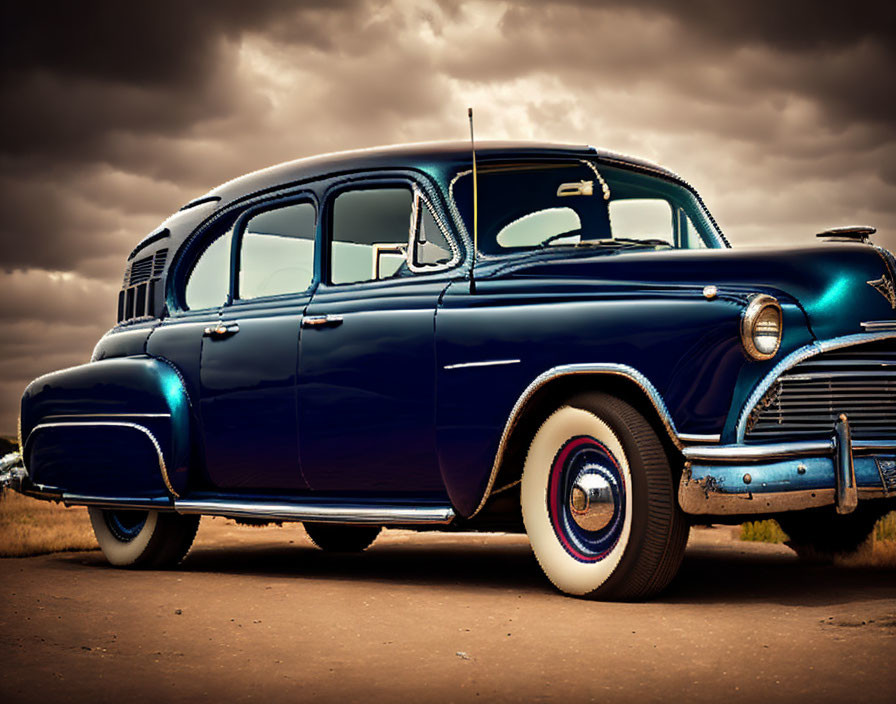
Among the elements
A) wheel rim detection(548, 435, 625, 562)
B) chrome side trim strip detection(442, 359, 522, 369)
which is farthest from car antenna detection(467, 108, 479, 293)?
wheel rim detection(548, 435, 625, 562)

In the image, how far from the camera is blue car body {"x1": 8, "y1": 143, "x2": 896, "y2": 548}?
4.52 m

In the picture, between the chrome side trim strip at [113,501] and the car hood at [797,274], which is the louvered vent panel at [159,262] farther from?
the car hood at [797,274]

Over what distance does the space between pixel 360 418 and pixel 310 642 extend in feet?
5.42

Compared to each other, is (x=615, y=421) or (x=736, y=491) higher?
(x=615, y=421)

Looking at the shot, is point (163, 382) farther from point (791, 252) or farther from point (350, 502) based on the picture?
point (791, 252)

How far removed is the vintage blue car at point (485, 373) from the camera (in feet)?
14.9

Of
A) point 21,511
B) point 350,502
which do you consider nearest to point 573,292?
point 350,502

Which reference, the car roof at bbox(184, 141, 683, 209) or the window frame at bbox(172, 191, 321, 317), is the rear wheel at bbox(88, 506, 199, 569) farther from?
the car roof at bbox(184, 141, 683, 209)

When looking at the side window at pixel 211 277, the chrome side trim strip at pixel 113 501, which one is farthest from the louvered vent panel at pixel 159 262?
the chrome side trim strip at pixel 113 501

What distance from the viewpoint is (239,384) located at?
245 inches

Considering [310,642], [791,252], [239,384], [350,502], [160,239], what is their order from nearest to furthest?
[310,642]
[791,252]
[350,502]
[239,384]
[160,239]

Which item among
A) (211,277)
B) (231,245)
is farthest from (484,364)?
(211,277)

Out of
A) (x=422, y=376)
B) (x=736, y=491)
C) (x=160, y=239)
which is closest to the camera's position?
(x=736, y=491)

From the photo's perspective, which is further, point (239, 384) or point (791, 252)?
point (239, 384)
